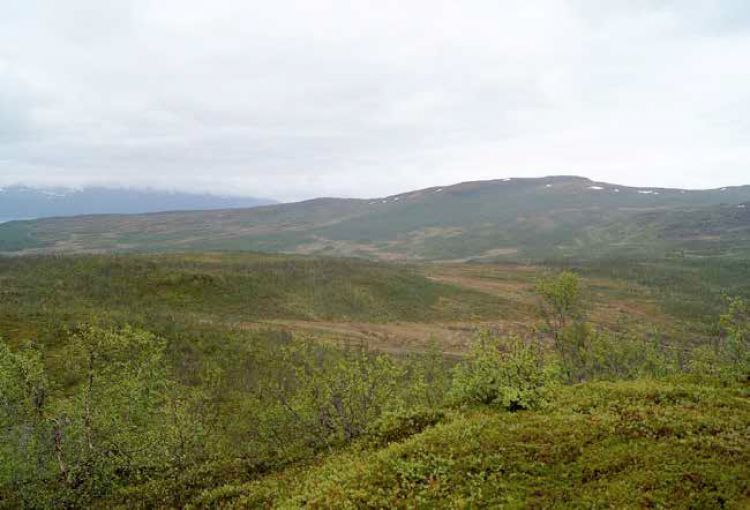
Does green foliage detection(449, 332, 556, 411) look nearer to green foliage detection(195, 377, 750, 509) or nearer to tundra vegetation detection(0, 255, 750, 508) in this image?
tundra vegetation detection(0, 255, 750, 508)

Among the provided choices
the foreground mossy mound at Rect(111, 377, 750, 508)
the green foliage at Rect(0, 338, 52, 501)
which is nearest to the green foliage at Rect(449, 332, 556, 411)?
the foreground mossy mound at Rect(111, 377, 750, 508)

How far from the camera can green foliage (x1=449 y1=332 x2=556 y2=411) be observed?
1873 centimetres

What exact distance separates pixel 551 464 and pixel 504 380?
6178 mm

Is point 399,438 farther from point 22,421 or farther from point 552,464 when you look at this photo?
point 22,421

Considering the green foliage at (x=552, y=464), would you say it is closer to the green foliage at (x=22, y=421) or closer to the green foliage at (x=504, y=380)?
the green foliage at (x=504, y=380)

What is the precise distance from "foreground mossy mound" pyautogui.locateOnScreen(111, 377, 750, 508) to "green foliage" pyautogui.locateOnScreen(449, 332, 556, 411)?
88 centimetres

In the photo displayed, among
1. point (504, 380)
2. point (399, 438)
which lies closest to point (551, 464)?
point (504, 380)

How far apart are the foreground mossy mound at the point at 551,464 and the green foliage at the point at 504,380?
880 mm

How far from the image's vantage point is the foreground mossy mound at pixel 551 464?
39.4ft

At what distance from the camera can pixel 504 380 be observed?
19859mm

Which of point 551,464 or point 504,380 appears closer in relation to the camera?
point 551,464

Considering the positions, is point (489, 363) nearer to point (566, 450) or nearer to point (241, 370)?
point (566, 450)

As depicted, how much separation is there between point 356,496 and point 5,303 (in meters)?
78.2

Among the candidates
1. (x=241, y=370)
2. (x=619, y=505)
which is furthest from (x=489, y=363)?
(x=241, y=370)
